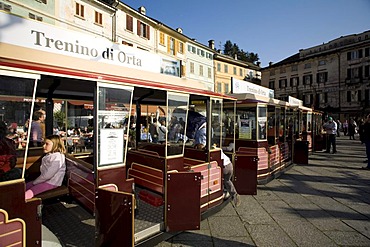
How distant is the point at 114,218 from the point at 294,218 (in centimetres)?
345

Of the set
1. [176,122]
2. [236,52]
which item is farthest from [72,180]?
[236,52]

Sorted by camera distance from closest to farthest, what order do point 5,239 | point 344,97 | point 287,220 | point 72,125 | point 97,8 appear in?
1. point 5,239
2. point 287,220
3. point 72,125
4. point 97,8
5. point 344,97

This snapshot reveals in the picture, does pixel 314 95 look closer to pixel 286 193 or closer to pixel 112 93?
pixel 286 193

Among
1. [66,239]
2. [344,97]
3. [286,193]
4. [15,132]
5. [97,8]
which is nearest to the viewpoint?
[15,132]

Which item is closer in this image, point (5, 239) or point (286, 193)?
point (5, 239)

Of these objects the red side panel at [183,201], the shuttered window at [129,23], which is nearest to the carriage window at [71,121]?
the red side panel at [183,201]

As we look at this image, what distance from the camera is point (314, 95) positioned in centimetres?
4072

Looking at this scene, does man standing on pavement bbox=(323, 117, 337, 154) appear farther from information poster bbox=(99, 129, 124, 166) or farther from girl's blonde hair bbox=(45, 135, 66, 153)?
girl's blonde hair bbox=(45, 135, 66, 153)

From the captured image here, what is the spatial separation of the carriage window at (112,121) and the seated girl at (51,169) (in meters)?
1.07

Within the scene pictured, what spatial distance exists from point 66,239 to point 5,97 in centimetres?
210

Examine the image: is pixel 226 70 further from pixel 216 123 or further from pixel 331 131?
pixel 216 123

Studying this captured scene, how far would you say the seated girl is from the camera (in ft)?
11.6

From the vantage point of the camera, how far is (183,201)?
366 cm

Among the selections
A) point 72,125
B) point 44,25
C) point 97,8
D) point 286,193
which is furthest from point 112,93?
point 97,8
